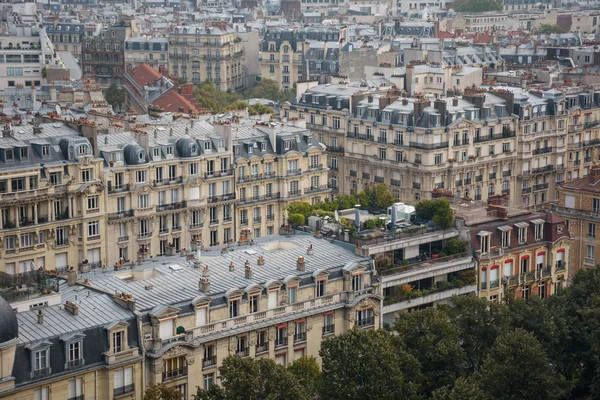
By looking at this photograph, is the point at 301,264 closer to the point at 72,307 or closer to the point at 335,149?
the point at 72,307

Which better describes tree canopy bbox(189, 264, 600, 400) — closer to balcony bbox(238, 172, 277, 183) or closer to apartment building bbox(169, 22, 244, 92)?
balcony bbox(238, 172, 277, 183)

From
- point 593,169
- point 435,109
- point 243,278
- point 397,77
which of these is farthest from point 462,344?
point 397,77

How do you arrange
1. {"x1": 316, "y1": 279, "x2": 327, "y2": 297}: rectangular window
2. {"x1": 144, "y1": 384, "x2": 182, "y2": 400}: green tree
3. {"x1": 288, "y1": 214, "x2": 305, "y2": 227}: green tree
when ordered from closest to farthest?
{"x1": 144, "y1": 384, "x2": 182, "y2": 400}: green tree → {"x1": 316, "y1": 279, "x2": 327, "y2": 297}: rectangular window → {"x1": 288, "y1": 214, "x2": 305, "y2": 227}: green tree

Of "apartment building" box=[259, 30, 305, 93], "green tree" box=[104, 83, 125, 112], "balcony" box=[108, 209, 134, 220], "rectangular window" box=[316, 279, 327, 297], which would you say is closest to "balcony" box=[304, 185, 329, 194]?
"balcony" box=[108, 209, 134, 220]

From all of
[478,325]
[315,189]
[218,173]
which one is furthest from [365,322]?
[315,189]

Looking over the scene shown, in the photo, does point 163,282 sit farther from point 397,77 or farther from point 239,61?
point 239,61

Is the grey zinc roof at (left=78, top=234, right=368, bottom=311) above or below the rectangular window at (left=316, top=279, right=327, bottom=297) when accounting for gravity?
above
